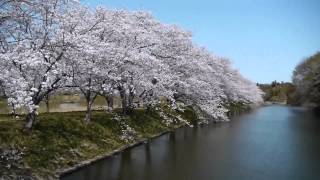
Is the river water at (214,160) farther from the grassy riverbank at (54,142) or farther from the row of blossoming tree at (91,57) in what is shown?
the row of blossoming tree at (91,57)

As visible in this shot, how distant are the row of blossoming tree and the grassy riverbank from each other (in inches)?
44.0

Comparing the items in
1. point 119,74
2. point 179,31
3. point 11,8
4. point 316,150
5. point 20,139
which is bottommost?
point 316,150

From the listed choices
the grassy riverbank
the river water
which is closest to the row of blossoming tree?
the grassy riverbank

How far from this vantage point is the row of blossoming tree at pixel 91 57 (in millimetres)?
15203

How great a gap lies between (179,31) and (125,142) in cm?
1503

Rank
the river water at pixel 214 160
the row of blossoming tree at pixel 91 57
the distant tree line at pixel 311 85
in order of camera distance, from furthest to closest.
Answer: the distant tree line at pixel 311 85 < the river water at pixel 214 160 < the row of blossoming tree at pixel 91 57

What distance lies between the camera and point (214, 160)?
2428 cm

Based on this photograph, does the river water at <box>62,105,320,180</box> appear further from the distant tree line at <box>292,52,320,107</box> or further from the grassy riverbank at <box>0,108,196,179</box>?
the distant tree line at <box>292,52,320,107</box>

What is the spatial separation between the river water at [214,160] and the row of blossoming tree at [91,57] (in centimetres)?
387

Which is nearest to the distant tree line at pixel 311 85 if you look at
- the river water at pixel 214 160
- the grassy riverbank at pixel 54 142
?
the river water at pixel 214 160

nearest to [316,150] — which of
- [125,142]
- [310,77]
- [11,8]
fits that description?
[125,142]

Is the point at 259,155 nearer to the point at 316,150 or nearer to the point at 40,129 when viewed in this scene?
the point at 316,150

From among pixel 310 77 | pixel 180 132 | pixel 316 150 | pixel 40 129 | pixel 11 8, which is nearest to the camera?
pixel 11 8

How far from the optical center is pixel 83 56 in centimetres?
2111
